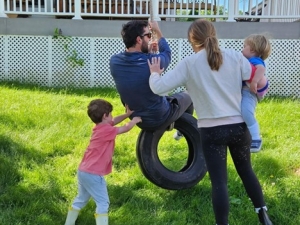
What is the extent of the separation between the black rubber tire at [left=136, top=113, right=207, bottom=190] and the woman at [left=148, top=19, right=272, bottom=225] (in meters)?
0.87

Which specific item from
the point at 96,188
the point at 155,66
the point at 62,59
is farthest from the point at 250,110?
the point at 62,59

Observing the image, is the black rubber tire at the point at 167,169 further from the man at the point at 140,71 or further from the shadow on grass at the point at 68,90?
the shadow on grass at the point at 68,90

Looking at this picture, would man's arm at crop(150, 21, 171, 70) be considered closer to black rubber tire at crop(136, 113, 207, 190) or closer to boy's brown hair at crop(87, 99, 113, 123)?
boy's brown hair at crop(87, 99, 113, 123)

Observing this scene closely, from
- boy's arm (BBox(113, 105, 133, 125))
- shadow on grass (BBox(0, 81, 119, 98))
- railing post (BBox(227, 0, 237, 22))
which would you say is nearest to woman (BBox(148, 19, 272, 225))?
boy's arm (BBox(113, 105, 133, 125))

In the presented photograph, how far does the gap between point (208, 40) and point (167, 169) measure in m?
1.53

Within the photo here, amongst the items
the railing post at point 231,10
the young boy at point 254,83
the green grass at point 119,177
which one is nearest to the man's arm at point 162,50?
the young boy at point 254,83

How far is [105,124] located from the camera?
3.44 metres

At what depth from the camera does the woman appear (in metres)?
3.07

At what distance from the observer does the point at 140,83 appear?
3.61 metres

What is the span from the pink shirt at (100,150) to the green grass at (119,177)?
63 cm

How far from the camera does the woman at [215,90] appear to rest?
10.1 feet

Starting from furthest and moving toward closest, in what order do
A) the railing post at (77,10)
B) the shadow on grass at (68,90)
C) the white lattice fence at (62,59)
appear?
the railing post at (77,10), the white lattice fence at (62,59), the shadow on grass at (68,90)

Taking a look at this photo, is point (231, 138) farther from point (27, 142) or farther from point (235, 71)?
point (27, 142)

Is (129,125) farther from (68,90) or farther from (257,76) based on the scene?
(68,90)
